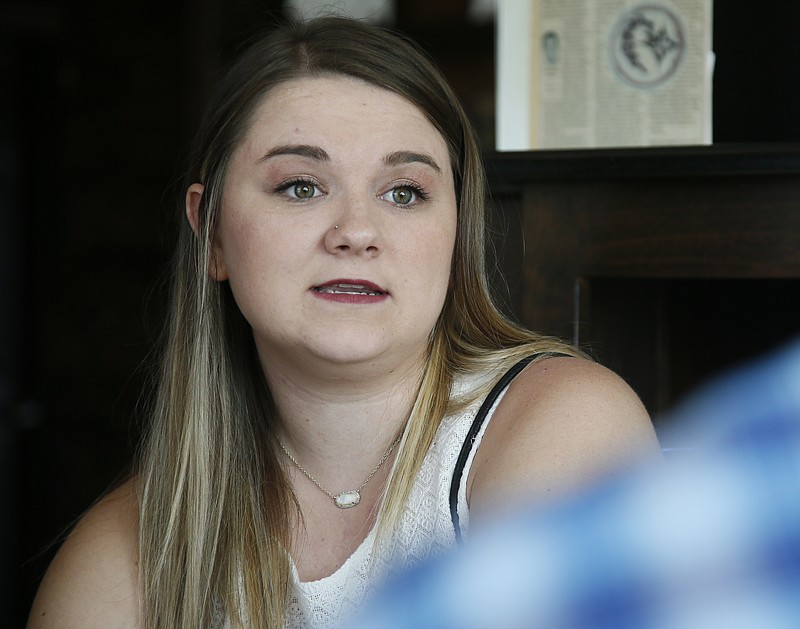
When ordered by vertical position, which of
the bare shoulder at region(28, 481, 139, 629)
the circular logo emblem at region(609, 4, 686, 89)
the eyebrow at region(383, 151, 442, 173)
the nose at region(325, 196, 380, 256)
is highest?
the circular logo emblem at region(609, 4, 686, 89)

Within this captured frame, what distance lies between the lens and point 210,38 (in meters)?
2.99

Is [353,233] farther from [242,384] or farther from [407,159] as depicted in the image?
[242,384]

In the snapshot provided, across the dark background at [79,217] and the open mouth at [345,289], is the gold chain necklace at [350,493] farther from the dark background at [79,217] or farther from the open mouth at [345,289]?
the dark background at [79,217]

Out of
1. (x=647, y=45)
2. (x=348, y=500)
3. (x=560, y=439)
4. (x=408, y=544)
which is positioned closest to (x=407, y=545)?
(x=408, y=544)

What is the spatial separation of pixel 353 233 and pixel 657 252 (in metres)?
0.44

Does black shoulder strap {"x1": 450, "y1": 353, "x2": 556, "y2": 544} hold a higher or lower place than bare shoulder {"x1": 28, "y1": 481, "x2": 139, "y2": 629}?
higher

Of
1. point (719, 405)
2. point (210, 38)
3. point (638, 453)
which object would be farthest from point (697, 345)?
point (210, 38)

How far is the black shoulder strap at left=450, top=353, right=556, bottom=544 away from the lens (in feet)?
3.73

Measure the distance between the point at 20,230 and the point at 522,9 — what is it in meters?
1.90

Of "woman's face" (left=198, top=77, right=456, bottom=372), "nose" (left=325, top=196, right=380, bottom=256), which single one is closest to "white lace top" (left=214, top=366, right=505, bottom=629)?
"woman's face" (left=198, top=77, right=456, bottom=372)

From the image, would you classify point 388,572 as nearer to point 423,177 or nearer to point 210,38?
point 423,177

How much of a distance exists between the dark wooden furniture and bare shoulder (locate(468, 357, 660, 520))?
0.88ft

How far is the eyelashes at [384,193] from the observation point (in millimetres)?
1183

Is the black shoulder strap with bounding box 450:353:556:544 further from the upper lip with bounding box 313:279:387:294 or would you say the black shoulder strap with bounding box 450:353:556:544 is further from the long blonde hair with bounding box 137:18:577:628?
the upper lip with bounding box 313:279:387:294
